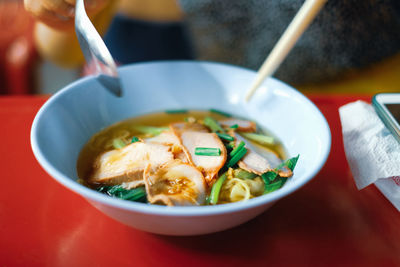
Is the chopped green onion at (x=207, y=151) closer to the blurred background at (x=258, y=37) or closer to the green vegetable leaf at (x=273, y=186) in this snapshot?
the green vegetable leaf at (x=273, y=186)

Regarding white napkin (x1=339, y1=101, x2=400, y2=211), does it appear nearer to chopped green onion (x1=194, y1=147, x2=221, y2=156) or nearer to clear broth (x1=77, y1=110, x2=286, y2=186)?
clear broth (x1=77, y1=110, x2=286, y2=186)

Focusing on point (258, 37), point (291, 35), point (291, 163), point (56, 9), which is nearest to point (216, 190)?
point (291, 163)

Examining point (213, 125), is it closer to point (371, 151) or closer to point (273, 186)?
point (273, 186)

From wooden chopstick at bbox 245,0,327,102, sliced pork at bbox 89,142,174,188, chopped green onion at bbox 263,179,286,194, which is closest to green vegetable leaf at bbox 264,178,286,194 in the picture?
chopped green onion at bbox 263,179,286,194

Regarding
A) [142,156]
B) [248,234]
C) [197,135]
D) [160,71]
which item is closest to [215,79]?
[160,71]

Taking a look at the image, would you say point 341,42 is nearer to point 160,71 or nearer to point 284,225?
point 160,71
